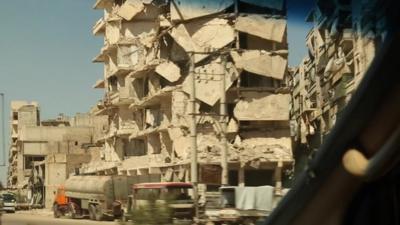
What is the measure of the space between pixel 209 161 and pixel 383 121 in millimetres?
31372

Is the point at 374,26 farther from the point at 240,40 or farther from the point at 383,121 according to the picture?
the point at 240,40

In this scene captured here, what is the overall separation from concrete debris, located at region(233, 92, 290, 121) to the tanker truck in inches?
299

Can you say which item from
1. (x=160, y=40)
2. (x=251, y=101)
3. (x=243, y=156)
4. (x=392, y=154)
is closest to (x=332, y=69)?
(x=392, y=154)

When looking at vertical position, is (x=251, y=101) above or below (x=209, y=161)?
above

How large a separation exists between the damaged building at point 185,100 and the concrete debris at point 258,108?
0.06 m

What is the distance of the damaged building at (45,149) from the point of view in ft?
194

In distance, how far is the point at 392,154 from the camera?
7.89 ft

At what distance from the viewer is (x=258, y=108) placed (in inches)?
1462

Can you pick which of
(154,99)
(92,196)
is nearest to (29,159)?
(154,99)

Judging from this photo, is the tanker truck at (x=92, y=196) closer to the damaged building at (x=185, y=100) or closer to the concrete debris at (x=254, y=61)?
the damaged building at (x=185, y=100)

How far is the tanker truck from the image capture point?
3118cm

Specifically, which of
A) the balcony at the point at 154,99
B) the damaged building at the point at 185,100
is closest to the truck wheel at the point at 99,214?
the damaged building at the point at 185,100

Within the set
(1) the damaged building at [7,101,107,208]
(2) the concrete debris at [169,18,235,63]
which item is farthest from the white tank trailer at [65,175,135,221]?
(1) the damaged building at [7,101,107,208]

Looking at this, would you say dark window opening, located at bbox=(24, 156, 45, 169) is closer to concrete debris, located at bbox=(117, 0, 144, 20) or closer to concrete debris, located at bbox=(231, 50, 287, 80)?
concrete debris, located at bbox=(117, 0, 144, 20)
